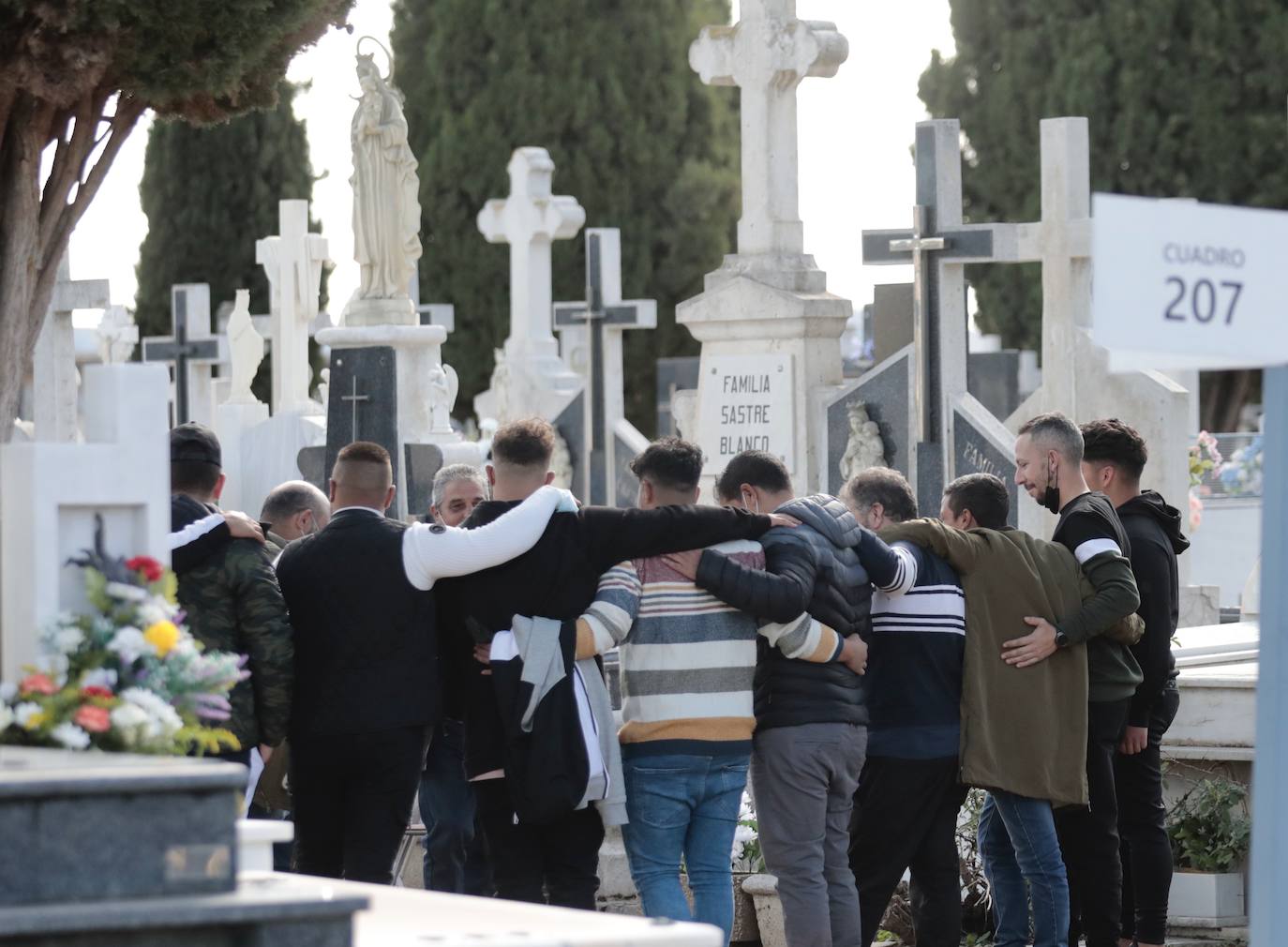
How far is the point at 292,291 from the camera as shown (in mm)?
21297

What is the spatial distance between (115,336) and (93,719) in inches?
786

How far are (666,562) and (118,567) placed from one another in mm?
1878

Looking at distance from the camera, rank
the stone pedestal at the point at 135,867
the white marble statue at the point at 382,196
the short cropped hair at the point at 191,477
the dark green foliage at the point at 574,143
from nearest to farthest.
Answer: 1. the stone pedestal at the point at 135,867
2. the short cropped hair at the point at 191,477
3. the white marble statue at the point at 382,196
4. the dark green foliage at the point at 574,143

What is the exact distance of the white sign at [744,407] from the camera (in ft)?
46.6

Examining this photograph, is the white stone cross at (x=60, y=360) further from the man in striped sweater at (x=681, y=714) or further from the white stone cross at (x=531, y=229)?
the man in striped sweater at (x=681, y=714)

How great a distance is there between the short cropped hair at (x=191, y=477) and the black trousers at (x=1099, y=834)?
2808 mm

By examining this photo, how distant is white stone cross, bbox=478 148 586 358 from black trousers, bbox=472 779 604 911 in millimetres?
13684

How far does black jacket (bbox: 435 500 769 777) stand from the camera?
633 cm

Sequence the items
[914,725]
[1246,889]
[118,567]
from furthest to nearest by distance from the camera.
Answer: [1246,889]
[914,725]
[118,567]

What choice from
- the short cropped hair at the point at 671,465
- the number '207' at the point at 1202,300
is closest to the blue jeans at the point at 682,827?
the short cropped hair at the point at 671,465

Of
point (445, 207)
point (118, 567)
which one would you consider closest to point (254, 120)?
point (445, 207)

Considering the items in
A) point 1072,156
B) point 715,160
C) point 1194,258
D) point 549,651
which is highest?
point 715,160

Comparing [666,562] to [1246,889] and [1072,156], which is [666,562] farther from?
[1072,156]

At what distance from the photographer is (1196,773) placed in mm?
8539
